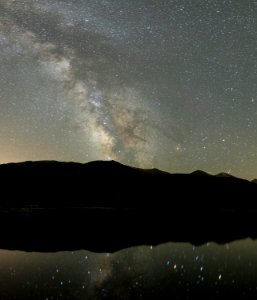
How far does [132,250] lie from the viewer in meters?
38.1

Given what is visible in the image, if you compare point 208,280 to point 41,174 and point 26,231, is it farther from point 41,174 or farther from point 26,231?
point 41,174

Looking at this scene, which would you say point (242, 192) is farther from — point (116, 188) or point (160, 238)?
point (160, 238)

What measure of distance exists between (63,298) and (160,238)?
31.2 meters

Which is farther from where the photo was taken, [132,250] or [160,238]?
[160,238]

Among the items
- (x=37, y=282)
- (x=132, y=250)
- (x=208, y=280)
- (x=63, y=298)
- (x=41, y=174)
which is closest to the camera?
(x=63, y=298)

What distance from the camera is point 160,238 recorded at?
48.6 m

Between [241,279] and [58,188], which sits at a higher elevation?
[58,188]

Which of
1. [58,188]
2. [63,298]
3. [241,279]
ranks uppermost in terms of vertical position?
[58,188]

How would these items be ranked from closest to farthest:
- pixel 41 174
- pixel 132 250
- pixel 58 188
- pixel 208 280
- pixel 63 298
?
pixel 63 298 → pixel 208 280 → pixel 132 250 → pixel 58 188 → pixel 41 174

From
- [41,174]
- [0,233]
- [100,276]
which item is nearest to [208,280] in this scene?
[100,276]

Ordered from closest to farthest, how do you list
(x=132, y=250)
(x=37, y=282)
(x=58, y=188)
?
(x=37, y=282)
(x=132, y=250)
(x=58, y=188)

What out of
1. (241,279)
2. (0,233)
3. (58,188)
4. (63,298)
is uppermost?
(58,188)

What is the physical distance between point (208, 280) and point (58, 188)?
155582 millimetres

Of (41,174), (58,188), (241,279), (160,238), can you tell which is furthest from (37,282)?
(41,174)
